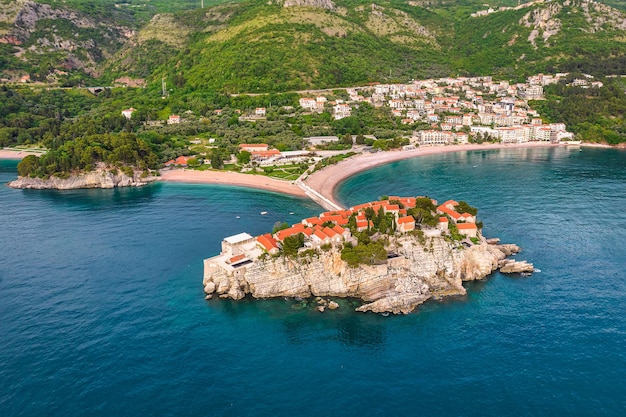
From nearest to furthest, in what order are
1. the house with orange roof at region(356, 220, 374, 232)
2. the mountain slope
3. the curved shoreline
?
the house with orange roof at region(356, 220, 374, 232) < the curved shoreline < the mountain slope

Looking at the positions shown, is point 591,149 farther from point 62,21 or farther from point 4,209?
point 62,21

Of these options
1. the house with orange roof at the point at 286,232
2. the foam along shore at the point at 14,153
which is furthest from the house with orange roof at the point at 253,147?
the house with orange roof at the point at 286,232

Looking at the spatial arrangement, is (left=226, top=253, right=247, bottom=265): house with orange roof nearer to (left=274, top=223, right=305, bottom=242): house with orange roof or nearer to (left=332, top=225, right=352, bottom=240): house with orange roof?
(left=274, top=223, right=305, bottom=242): house with orange roof

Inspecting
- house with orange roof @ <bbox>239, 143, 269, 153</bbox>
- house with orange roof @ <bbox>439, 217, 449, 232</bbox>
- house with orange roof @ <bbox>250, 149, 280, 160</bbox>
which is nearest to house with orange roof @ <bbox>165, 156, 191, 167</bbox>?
house with orange roof @ <bbox>239, 143, 269, 153</bbox>

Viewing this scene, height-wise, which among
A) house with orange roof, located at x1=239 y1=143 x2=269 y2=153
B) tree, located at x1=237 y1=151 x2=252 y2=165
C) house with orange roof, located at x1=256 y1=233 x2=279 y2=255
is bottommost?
house with orange roof, located at x1=256 y1=233 x2=279 y2=255

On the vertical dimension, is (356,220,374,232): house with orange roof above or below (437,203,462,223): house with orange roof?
below

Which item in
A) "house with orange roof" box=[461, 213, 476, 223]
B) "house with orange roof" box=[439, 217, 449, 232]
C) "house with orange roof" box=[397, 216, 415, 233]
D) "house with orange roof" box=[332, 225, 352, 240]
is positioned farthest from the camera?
"house with orange roof" box=[461, 213, 476, 223]

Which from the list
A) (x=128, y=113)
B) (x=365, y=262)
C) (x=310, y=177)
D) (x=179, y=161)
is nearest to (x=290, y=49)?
(x=128, y=113)

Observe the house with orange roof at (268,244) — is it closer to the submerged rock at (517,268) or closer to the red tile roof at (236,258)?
the red tile roof at (236,258)
